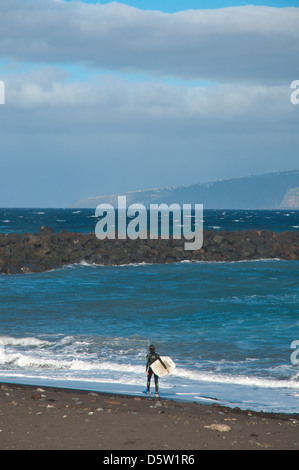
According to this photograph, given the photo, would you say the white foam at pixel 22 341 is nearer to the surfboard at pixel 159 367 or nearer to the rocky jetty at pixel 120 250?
the surfboard at pixel 159 367

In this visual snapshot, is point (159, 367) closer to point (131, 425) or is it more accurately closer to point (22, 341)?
point (131, 425)

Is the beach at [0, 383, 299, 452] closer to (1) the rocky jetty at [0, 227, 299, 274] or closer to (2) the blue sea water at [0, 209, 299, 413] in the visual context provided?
(2) the blue sea water at [0, 209, 299, 413]

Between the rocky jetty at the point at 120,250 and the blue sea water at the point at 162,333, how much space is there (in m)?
4.21

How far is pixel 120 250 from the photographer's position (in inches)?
1634

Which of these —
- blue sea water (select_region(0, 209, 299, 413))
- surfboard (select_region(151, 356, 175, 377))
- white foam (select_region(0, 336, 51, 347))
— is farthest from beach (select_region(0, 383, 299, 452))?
white foam (select_region(0, 336, 51, 347))

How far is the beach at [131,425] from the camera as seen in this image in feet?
26.5

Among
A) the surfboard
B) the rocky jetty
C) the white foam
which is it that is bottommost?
the surfboard

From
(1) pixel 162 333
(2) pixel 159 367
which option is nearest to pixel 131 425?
(2) pixel 159 367

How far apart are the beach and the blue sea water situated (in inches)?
52.8

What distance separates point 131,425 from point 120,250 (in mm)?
32629

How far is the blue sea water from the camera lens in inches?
512

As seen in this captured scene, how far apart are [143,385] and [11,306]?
11.8 meters

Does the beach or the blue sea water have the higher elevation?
the blue sea water
